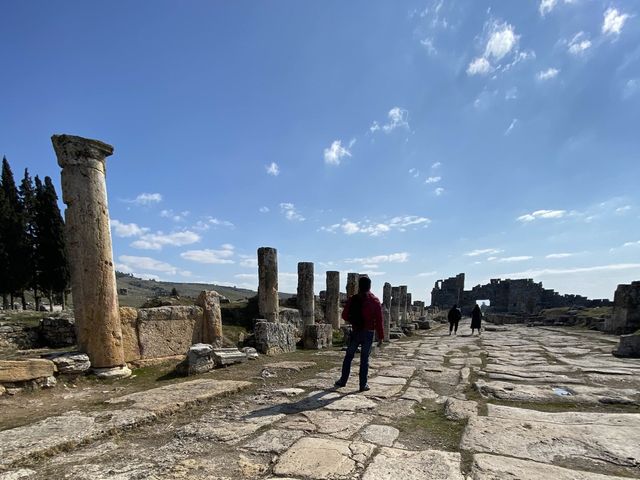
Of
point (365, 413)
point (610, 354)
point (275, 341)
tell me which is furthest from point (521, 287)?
point (365, 413)

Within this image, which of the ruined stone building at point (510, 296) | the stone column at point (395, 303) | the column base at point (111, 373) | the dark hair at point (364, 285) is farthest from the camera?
the ruined stone building at point (510, 296)

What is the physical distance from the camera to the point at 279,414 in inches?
154

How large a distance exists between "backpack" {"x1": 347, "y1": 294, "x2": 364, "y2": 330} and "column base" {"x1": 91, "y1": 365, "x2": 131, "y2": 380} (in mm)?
3965

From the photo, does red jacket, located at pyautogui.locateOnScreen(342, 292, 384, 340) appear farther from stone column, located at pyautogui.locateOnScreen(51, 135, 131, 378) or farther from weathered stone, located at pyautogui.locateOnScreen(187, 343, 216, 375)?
stone column, located at pyautogui.locateOnScreen(51, 135, 131, 378)

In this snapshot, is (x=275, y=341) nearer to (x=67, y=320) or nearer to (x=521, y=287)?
(x=67, y=320)

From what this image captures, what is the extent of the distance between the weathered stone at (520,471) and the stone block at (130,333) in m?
6.30

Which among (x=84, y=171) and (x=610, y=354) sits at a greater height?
(x=84, y=171)

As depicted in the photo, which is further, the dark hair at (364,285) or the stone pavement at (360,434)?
the dark hair at (364,285)

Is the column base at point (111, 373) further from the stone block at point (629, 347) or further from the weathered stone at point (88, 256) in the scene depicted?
the stone block at point (629, 347)

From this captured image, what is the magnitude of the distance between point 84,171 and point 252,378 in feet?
15.0

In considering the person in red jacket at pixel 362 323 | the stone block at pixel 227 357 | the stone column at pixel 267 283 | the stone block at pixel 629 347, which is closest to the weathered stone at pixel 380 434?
the person in red jacket at pixel 362 323

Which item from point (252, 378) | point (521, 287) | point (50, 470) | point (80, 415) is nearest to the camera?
point (50, 470)

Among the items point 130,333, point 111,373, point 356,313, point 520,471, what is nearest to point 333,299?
point 130,333

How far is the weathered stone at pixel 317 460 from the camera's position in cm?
251
